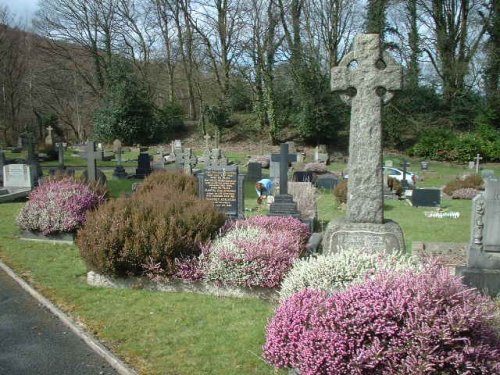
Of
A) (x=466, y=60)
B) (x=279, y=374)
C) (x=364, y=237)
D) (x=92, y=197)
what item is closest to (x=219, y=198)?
(x=92, y=197)

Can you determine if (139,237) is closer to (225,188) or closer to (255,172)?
(225,188)

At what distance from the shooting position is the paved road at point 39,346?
5.19 m

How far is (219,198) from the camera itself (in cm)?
1320

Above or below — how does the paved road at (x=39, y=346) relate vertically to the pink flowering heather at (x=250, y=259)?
below

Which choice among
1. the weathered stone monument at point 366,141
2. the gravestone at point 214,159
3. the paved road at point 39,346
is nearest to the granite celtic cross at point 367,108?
the weathered stone monument at point 366,141

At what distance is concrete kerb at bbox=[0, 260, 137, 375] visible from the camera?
203 inches

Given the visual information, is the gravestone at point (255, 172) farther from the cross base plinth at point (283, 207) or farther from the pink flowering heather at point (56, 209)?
the pink flowering heather at point (56, 209)

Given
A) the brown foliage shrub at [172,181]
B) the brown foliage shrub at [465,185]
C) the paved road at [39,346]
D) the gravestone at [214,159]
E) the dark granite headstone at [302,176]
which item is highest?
the gravestone at [214,159]

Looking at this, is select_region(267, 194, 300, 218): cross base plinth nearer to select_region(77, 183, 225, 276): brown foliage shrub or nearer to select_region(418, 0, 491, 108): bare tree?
select_region(77, 183, 225, 276): brown foliage shrub

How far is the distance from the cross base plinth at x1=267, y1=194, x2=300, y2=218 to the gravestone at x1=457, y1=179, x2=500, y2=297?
5.07 meters

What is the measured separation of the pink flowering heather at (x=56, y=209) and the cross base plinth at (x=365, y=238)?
6.44 m

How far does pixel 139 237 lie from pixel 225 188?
552 centimetres

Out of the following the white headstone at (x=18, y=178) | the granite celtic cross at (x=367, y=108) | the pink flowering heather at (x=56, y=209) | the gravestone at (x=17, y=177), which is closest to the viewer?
the granite celtic cross at (x=367, y=108)

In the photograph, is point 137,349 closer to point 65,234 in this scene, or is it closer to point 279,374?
point 279,374
